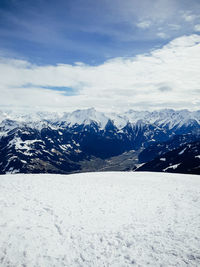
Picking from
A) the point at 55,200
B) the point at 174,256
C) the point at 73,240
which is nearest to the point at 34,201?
the point at 55,200

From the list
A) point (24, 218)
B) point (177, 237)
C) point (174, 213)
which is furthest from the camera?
point (174, 213)

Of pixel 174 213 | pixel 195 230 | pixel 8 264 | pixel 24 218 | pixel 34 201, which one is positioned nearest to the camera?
pixel 8 264

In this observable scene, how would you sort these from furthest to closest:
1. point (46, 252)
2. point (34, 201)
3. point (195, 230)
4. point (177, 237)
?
point (34, 201) → point (195, 230) → point (177, 237) → point (46, 252)

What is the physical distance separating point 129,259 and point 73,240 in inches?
161

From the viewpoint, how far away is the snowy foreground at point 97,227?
10188 mm

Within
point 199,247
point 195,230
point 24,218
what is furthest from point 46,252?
point 195,230

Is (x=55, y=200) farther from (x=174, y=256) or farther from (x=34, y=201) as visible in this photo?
(x=174, y=256)

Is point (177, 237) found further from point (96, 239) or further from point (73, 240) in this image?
point (73, 240)

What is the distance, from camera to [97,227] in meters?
13.6

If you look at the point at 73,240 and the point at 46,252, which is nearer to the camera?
the point at 46,252

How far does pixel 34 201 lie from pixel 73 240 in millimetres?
7784

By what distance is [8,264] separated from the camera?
971 cm

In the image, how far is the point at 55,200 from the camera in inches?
728

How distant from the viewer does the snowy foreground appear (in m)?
10.2
